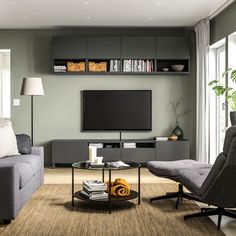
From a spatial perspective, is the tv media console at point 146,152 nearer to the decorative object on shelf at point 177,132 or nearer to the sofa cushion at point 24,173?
the decorative object on shelf at point 177,132

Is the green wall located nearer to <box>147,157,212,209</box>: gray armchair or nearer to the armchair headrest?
<box>147,157,212,209</box>: gray armchair

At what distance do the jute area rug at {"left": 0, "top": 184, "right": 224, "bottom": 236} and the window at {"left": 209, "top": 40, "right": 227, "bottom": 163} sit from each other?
2834 millimetres

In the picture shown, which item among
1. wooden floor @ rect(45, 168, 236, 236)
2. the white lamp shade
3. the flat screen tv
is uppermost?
the white lamp shade

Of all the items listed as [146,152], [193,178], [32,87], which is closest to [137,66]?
[146,152]

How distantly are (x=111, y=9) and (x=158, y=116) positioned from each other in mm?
2415

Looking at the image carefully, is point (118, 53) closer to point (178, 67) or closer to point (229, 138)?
point (178, 67)

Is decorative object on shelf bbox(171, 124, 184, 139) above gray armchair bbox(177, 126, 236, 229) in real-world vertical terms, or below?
above

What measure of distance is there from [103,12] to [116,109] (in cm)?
193

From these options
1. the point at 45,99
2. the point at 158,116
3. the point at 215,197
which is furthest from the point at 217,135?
the point at 215,197

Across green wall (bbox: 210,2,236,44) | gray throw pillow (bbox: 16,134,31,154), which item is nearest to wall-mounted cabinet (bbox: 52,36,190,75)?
green wall (bbox: 210,2,236,44)

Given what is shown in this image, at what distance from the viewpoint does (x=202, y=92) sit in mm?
7762

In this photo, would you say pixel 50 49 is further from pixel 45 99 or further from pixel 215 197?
pixel 215 197

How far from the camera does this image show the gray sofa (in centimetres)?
410

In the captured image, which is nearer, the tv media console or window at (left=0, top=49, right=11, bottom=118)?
the tv media console
